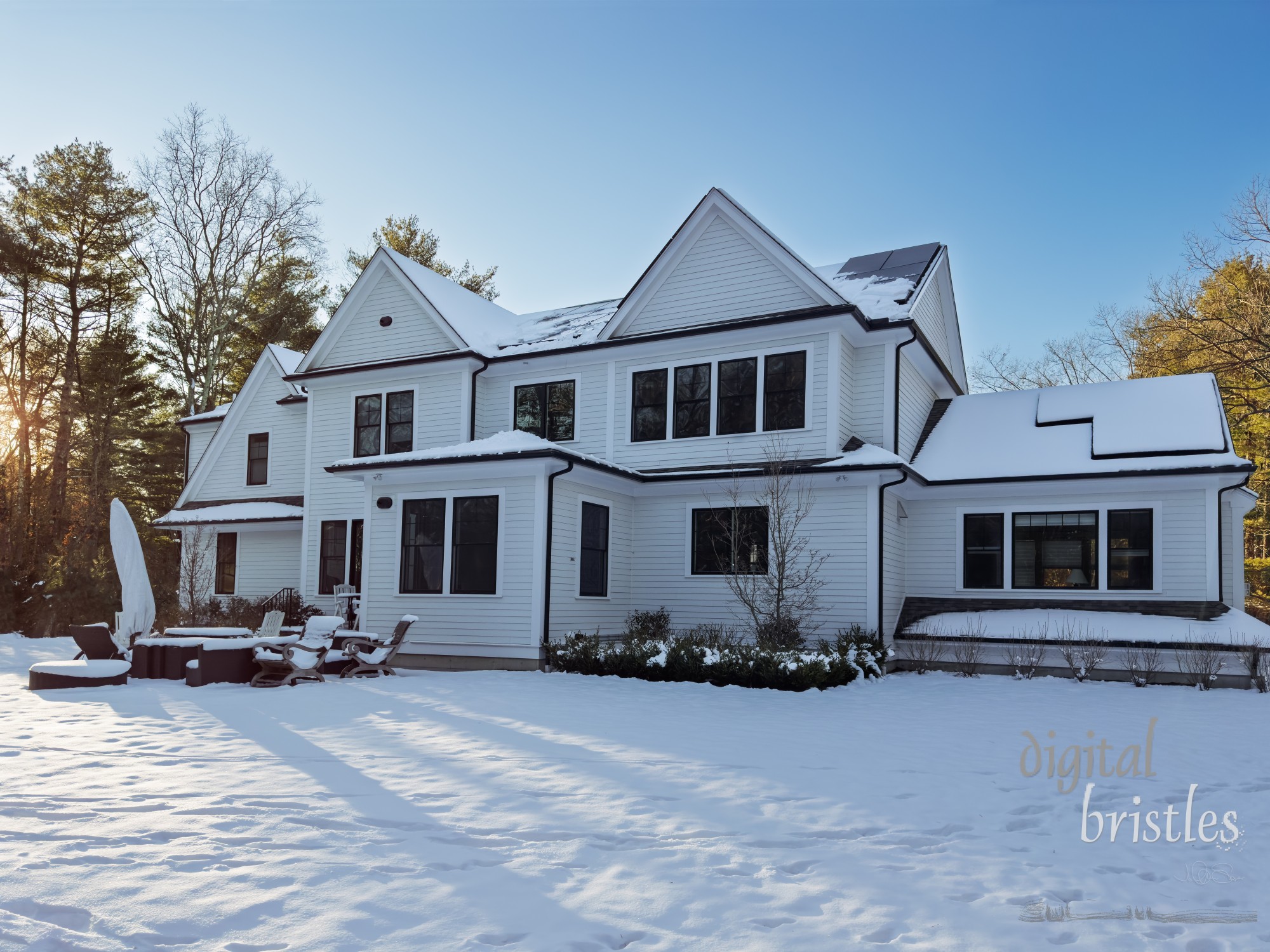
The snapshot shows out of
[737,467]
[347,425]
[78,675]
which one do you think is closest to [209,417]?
[347,425]

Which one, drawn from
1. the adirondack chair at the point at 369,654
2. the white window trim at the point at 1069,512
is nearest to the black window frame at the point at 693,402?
the white window trim at the point at 1069,512

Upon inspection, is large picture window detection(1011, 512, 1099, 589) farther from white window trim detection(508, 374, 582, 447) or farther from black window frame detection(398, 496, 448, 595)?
black window frame detection(398, 496, 448, 595)

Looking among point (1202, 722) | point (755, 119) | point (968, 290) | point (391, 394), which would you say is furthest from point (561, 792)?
point (968, 290)

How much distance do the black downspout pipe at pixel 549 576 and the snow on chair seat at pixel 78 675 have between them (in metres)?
6.03

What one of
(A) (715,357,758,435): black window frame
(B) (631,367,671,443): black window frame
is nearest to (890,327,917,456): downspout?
(A) (715,357,758,435): black window frame

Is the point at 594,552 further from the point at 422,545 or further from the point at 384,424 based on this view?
the point at 384,424

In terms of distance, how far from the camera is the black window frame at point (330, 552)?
19.7 metres

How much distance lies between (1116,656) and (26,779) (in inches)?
559

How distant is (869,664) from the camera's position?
44.8 ft

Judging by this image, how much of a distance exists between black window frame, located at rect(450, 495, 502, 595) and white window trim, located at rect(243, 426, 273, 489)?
357 inches

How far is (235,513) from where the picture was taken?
70.9 ft

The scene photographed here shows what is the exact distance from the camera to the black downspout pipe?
1459 centimetres

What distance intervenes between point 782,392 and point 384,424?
351 inches

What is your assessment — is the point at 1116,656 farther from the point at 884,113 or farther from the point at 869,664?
Result: the point at 884,113
